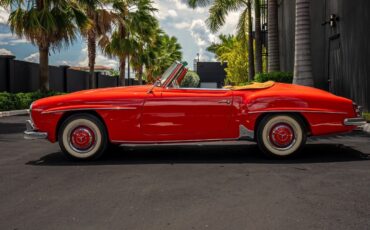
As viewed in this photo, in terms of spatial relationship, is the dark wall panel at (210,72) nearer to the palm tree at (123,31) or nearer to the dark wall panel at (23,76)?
the palm tree at (123,31)

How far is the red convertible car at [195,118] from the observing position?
19.8 feet

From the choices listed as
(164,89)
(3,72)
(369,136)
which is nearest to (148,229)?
(164,89)

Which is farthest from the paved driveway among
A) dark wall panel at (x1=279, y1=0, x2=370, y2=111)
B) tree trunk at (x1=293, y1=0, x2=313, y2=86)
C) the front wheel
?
dark wall panel at (x1=279, y1=0, x2=370, y2=111)

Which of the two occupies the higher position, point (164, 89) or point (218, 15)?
point (218, 15)

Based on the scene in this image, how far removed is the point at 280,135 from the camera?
20.0 ft

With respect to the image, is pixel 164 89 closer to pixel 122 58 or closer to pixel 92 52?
pixel 92 52

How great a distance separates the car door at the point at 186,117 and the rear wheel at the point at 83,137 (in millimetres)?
612

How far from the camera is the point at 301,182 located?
4715 mm

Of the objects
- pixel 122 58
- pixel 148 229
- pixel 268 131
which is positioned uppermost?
pixel 122 58

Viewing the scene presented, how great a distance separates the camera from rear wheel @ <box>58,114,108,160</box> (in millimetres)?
6113

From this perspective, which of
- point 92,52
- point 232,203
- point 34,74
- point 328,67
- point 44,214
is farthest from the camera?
point 92,52

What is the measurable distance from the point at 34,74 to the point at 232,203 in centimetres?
2271

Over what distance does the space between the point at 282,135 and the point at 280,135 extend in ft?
0.09

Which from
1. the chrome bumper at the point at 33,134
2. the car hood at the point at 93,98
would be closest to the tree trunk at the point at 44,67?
the chrome bumper at the point at 33,134
